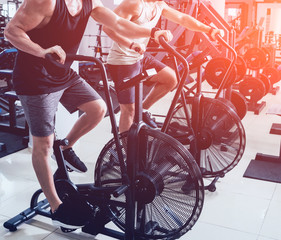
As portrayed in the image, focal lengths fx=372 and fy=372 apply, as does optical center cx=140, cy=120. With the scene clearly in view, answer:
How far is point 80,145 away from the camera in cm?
427

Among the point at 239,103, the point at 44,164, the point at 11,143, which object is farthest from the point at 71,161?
the point at 239,103

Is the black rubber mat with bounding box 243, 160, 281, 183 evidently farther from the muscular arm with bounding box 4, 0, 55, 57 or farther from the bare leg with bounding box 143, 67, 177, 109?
the muscular arm with bounding box 4, 0, 55, 57

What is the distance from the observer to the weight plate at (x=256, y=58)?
5.85 meters

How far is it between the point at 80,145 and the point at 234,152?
1912 millimetres

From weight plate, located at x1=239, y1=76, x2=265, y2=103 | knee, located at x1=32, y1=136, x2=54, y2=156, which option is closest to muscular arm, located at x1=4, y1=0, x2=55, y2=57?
knee, located at x1=32, y1=136, x2=54, y2=156

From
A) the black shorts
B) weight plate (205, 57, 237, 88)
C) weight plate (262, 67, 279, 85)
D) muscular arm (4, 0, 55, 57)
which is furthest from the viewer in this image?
weight plate (262, 67, 279, 85)

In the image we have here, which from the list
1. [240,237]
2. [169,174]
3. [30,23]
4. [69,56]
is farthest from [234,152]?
[30,23]

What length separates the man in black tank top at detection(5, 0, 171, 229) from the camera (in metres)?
1.90

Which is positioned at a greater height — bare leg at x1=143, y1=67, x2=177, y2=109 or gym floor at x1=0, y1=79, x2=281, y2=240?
bare leg at x1=143, y1=67, x2=177, y2=109

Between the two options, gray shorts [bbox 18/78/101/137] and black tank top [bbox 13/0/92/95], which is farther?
gray shorts [bbox 18/78/101/137]

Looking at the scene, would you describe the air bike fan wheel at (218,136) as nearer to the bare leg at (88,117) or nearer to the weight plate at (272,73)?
the bare leg at (88,117)

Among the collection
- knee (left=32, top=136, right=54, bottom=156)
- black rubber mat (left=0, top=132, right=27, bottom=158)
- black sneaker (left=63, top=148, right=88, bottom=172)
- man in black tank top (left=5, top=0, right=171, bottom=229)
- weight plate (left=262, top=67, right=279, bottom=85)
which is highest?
man in black tank top (left=5, top=0, right=171, bottom=229)

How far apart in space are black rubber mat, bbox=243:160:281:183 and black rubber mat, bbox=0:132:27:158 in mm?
2430

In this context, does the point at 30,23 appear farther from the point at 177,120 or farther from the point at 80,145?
the point at 80,145
